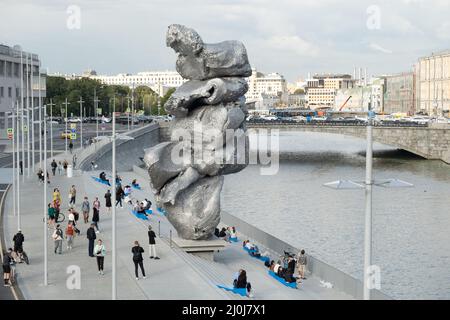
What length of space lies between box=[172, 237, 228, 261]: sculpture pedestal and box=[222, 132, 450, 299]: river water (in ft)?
17.1

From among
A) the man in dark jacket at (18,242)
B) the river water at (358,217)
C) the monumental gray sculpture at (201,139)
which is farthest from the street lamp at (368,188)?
the monumental gray sculpture at (201,139)

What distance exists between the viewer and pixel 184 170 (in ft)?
93.7

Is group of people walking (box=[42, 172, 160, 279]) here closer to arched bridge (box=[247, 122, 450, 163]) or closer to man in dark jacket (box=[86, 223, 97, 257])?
man in dark jacket (box=[86, 223, 97, 257])

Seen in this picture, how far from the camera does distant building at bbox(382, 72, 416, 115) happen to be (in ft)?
559

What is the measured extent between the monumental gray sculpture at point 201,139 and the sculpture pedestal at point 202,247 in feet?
0.77

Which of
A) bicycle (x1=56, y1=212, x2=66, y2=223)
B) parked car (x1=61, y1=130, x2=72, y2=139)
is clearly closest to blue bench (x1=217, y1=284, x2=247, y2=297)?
bicycle (x1=56, y1=212, x2=66, y2=223)

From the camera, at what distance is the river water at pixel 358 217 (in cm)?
3114

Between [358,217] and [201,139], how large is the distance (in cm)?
1777

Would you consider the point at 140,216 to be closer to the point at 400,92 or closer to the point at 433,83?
the point at 433,83

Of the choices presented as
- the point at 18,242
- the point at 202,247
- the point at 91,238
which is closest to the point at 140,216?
the point at 202,247
